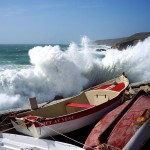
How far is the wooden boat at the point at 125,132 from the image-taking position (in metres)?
6.40

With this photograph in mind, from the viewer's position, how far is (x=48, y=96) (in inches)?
680

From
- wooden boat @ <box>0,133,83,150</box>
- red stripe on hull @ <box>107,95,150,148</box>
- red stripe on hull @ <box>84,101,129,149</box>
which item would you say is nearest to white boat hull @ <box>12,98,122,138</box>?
wooden boat @ <box>0,133,83,150</box>

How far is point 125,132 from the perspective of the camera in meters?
6.73

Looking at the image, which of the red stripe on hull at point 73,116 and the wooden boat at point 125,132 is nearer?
the wooden boat at point 125,132

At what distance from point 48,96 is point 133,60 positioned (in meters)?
10.4

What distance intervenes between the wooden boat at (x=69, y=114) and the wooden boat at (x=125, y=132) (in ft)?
3.16

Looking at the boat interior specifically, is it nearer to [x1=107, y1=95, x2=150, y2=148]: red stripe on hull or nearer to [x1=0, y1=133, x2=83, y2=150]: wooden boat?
[x1=0, y1=133, x2=83, y2=150]: wooden boat

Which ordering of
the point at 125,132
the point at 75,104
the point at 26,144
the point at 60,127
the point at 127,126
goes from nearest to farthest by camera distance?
the point at 125,132 < the point at 127,126 < the point at 26,144 < the point at 60,127 < the point at 75,104

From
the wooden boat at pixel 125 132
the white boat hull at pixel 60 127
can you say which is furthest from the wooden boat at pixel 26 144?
the wooden boat at pixel 125 132

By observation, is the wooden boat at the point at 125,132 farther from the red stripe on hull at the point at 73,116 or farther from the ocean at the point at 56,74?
the ocean at the point at 56,74

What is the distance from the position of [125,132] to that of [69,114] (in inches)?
80.4

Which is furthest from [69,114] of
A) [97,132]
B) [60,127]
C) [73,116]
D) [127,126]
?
[127,126]

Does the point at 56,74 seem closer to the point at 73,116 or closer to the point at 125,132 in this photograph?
the point at 73,116

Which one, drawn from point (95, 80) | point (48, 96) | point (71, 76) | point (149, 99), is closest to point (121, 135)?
point (149, 99)
